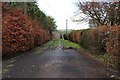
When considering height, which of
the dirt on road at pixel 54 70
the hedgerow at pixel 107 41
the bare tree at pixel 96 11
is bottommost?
the dirt on road at pixel 54 70

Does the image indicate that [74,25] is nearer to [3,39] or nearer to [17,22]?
[17,22]

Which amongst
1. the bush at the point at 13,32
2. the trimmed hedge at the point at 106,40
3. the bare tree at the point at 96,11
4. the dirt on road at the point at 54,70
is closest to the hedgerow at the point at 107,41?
the trimmed hedge at the point at 106,40

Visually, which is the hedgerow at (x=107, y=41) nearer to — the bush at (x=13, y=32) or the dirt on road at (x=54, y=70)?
the dirt on road at (x=54, y=70)

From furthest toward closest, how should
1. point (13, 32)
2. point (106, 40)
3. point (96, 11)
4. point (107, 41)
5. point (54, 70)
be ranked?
1. point (96, 11)
2. point (13, 32)
3. point (106, 40)
4. point (107, 41)
5. point (54, 70)

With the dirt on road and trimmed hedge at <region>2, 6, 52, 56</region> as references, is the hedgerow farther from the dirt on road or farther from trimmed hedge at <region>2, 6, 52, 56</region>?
trimmed hedge at <region>2, 6, 52, 56</region>

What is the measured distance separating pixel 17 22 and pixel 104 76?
20.1 feet

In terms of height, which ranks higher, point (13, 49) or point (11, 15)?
point (11, 15)

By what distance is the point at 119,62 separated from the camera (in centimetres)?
381

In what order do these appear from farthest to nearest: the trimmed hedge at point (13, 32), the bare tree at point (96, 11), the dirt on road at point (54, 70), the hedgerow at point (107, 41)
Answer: the bare tree at point (96, 11) < the trimmed hedge at point (13, 32) < the hedgerow at point (107, 41) < the dirt on road at point (54, 70)

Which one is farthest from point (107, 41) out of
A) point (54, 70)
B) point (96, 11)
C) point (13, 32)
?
point (96, 11)

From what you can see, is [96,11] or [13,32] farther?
[96,11]

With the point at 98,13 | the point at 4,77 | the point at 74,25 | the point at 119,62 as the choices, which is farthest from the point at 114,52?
the point at 74,25

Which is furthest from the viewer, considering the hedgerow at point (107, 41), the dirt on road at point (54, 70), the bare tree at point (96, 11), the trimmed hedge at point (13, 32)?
the bare tree at point (96, 11)

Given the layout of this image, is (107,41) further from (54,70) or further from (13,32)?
(13,32)
